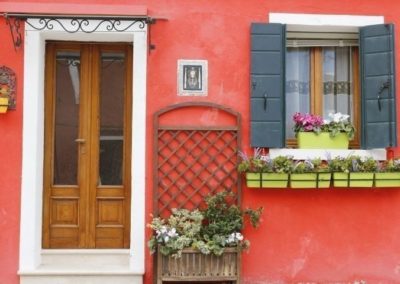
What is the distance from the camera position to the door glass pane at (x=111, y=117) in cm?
580

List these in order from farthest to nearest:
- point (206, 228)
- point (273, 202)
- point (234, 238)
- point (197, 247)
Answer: point (273, 202) < point (206, 228) < point (234, 238) < point (197, 247)

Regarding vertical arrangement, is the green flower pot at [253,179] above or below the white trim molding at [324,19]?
below

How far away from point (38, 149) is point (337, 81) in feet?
10.9

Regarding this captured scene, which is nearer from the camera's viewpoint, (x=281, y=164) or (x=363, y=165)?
(x=281, y=164)

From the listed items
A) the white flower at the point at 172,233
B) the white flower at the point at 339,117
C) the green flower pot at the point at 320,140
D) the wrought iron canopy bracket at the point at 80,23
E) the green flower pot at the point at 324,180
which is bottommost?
the white flower at the point at 172,233

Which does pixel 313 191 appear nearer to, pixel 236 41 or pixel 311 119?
pixel 311 119

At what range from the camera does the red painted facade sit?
5.55 meters

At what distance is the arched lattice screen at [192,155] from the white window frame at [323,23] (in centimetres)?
50

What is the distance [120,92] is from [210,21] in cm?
125

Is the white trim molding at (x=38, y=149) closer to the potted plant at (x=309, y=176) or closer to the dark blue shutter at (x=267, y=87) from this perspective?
the dark blue shutter at (x=267, y=87)

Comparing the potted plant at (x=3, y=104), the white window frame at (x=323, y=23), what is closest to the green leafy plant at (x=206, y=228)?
the white window frame at (x=323, y=23)

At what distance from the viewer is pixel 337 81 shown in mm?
5945

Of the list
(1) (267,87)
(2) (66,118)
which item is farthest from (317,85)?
(2) (66,118)

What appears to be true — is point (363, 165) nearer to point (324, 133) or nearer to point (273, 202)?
point (324, 133)
